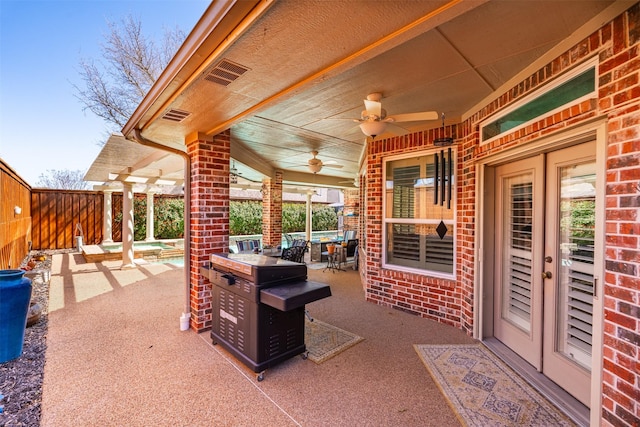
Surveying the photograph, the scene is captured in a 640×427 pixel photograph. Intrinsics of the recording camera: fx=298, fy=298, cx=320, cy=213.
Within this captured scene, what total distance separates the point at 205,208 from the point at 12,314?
2317mm

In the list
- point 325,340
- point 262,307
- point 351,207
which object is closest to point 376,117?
point 262,307

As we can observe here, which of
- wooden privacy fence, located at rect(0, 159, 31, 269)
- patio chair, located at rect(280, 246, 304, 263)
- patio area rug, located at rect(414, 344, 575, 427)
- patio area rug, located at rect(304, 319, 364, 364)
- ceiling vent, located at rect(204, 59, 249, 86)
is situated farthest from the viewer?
patio chair, located at rect(280, 246, 304, 263)

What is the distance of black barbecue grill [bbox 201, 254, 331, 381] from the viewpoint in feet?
9.14

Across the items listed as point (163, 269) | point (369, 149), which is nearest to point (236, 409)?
point (369, 149)

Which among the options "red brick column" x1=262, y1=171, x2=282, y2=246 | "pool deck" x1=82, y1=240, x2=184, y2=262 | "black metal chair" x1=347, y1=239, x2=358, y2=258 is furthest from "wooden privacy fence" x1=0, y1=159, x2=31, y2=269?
"black metal chair" x1=347, y1=239, x2=358, y2=258

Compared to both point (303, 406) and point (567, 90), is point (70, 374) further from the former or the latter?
point (567, 90)

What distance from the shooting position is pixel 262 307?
9.25 ft

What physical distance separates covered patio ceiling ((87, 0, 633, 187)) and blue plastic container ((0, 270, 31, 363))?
2090mm

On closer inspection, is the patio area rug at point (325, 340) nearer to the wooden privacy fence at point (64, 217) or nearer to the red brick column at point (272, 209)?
the red brick column at point (272, 209)

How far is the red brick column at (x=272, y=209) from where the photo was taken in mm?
8781

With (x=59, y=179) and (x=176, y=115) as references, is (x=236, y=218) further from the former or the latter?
(x=59, y=179)

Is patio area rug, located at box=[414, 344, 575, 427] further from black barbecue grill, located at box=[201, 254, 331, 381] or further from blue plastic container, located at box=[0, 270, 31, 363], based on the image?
blue plastic container, located at box=[0, 270, 31, 363]

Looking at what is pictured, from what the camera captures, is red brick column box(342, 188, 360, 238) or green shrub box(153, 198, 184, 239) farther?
red brick column box(342, 188, 360, 238)

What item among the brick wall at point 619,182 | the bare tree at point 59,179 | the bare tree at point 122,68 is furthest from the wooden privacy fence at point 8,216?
the bare tree at point 59,179
